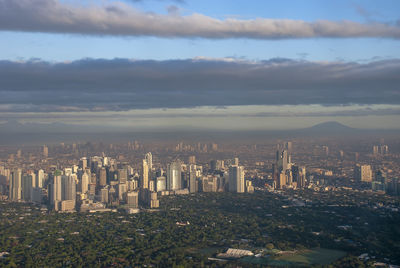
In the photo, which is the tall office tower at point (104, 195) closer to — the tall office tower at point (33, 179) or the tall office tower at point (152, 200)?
the tall office tower at point (152, 200)

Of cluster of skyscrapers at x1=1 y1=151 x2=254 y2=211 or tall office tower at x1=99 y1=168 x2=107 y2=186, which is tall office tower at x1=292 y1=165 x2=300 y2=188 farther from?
tall office tower at x1=99 y1=168 x2=107 y2=186

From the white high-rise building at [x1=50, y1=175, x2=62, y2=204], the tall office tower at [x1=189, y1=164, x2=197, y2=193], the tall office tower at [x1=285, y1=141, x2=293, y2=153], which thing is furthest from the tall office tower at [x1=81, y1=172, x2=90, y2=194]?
the tall office tower at [x1=285, y1=141, x2=293, y2=153]

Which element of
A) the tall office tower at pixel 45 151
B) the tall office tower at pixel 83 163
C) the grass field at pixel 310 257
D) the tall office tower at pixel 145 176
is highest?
the tall office tower at pixel 45 151

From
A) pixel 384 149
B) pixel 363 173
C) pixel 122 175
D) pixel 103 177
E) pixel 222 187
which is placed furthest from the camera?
pixel 222 187

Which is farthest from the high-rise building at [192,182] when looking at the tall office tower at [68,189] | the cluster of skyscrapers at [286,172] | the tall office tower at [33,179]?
the tall office tower at [33,179]

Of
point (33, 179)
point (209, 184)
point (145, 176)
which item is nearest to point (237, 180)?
point (209, 184)

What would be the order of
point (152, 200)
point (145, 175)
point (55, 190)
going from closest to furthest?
point (55, 190), point (152, 200), point (145, 175)

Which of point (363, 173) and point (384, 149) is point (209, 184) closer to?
point (363, 173)

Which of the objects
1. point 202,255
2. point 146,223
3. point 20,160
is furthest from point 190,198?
point 202,255
